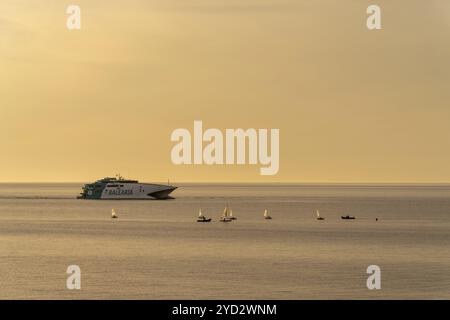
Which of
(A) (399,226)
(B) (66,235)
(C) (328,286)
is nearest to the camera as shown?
(C) (328,286)

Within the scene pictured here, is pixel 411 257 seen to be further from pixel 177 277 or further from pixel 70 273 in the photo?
pixel 70 273

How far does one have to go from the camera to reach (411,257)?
116 meters

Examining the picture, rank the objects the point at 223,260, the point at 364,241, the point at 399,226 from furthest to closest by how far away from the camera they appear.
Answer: the point at 399,226, the point at 364,241, the point at 223,260

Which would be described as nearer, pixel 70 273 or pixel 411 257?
pixel 70 273

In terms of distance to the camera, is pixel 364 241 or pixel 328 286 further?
pixel 364 241

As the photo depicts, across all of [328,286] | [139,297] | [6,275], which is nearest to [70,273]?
[6,275]

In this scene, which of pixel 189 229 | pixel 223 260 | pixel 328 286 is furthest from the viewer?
pixel 189 229
